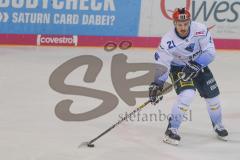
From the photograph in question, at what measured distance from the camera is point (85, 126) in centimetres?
645

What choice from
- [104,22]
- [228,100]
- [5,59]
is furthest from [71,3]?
[228,100]

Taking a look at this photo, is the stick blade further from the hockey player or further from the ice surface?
the hockey player

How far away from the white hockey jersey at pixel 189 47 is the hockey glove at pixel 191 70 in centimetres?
5

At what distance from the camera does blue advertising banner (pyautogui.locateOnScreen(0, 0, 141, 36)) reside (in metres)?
10.3

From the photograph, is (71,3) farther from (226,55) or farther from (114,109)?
(114,109)

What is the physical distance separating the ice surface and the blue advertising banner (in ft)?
3.99

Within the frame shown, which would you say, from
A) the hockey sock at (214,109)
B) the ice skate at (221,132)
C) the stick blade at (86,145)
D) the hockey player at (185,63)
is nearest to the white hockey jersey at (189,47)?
the hockey player at (185,63)

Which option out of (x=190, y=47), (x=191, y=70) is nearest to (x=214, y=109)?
(x=191, y=70)

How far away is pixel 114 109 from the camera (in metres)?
7.15

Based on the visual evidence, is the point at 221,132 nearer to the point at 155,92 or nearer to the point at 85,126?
the point at 155,92

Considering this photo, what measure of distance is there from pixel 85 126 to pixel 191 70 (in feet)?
4.13

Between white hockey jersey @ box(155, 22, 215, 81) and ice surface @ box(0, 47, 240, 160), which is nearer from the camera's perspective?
ice surface @ box(0, 47, 240, 160)

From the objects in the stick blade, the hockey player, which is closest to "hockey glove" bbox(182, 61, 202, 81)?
the hockey player

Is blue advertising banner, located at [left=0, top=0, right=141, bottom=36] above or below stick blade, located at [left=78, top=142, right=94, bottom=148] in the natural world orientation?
above
